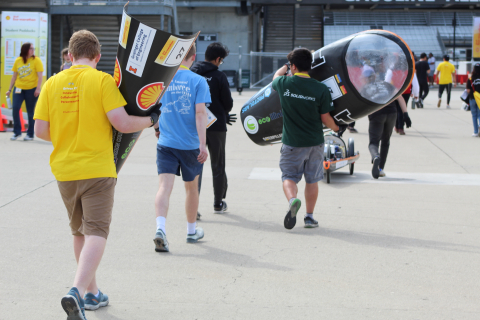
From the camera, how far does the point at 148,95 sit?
347cm

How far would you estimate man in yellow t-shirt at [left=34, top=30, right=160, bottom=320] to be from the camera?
328cm

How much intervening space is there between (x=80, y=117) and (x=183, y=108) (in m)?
1.67

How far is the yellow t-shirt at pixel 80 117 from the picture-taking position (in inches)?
129

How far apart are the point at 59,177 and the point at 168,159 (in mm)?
1623

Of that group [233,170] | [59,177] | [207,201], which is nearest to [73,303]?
[59,177]

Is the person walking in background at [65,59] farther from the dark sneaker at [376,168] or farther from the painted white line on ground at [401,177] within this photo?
the dark sneaker at [376,168]

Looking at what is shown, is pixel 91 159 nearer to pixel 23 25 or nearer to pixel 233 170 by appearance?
pixel 233 170

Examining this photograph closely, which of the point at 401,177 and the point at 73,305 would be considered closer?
the point at 73,305

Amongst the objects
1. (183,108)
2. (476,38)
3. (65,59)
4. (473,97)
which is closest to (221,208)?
(183,108)

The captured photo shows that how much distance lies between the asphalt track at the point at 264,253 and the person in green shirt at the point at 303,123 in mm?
499

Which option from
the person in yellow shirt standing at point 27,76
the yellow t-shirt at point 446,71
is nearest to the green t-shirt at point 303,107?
the person in yellow shirt standing at point 27,76

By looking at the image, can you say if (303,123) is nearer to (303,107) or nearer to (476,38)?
(303,107)

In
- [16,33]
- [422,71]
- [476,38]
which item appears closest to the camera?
[16,33]

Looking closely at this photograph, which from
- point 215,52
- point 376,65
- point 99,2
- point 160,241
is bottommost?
point 160,241
